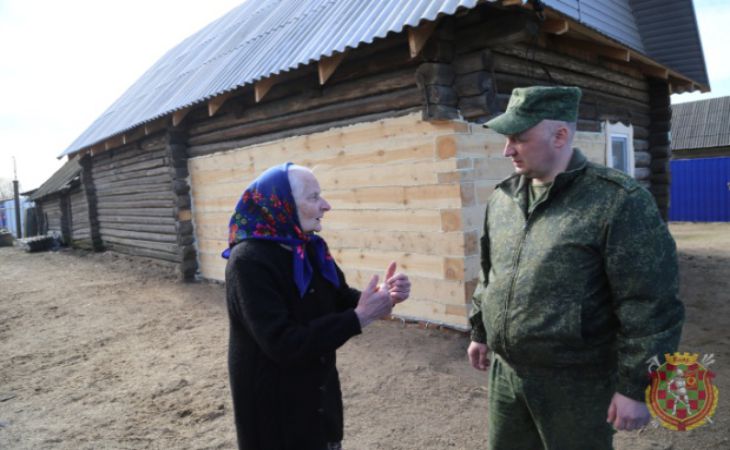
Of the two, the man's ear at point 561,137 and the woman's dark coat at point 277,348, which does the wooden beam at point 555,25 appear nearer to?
the man's ear at point 561,137

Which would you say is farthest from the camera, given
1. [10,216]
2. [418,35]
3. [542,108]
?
[10,216]

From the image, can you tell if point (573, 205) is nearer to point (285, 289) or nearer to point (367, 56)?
point (285, 289)

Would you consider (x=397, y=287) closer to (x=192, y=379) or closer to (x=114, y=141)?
(x=192, y=379)

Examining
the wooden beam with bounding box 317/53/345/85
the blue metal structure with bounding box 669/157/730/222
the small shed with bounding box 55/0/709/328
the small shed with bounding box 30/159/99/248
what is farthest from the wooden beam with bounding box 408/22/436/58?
the blue metal structure with bounding box 669/157/730/222

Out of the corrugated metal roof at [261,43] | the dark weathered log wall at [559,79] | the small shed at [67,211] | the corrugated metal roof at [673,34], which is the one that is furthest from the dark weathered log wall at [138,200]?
the corrugated metal roof at [673,34]

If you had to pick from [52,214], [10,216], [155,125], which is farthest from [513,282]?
[10,216]

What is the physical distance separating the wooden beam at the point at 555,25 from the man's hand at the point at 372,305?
12.2ft

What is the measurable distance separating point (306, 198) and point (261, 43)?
6.63 m

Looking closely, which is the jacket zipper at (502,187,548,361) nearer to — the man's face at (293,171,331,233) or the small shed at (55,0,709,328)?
the man's face at (293,171,331,233)

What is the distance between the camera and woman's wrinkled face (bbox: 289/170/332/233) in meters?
1.91

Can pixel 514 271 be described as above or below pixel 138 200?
below

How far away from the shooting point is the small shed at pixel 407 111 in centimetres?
469

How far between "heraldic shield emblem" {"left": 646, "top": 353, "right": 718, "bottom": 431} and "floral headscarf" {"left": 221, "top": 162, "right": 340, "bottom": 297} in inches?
50.4

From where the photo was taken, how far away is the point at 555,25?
4496mm
